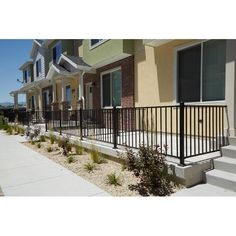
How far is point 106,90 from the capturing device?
38.0 ft

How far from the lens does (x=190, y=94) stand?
693 cm

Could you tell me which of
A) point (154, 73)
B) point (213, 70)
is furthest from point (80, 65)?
point (213, 70)

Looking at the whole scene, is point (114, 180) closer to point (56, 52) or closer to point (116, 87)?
point (116, 87)

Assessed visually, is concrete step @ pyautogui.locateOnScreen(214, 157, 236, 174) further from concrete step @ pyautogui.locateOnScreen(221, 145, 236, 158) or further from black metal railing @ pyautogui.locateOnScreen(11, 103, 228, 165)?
black metal railing @ pyautogui.locateOnScreen(11, 103, 228, 165)

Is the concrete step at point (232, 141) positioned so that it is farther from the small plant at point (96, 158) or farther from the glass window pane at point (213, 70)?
the small plant at point (96, 158)

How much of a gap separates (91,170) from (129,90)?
5093 mm

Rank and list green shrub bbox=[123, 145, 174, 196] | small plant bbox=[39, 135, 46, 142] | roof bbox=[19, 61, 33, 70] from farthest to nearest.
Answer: roof bbox=[19, 61, 33, 70], small plant bbox=[39, 135, 46, 142], green shrub bbox=[123, 145, 174, 196]

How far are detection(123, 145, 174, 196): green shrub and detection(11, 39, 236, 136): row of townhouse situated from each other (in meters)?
2.08

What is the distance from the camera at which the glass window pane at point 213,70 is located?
5.98m

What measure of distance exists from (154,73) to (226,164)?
4.70 m

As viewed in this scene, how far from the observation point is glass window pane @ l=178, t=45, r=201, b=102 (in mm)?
6672

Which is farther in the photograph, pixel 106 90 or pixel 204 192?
pixel 106 90

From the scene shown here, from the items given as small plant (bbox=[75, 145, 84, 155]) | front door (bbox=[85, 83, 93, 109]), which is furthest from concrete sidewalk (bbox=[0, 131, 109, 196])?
front door (bbox=[85, 83, 93, 109])
